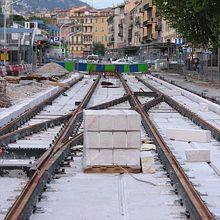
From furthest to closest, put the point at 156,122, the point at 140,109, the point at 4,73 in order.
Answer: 1. the point at 4,73
2. the point at 140,109
3. the point at 156,122

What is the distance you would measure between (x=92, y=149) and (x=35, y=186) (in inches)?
81.3

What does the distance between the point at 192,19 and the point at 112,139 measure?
3693 cm

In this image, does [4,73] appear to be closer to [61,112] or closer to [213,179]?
[61,112]

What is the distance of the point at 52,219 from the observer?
7871mm

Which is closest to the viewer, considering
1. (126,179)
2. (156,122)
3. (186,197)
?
(186,197)

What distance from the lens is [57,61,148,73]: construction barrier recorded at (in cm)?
6969

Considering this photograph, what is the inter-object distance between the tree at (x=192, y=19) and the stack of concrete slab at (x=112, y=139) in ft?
110

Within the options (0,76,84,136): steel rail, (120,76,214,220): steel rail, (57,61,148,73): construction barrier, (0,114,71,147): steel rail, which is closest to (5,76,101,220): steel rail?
(0,114,71,147): steel rail

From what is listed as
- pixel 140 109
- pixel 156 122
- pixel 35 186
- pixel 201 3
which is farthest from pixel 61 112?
pixel 201 3

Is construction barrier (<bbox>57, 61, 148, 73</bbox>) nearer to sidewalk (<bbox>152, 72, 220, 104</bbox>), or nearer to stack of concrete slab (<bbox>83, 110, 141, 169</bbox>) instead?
sidewalk (<bbox>152, 72, 220, 104</bbox>)

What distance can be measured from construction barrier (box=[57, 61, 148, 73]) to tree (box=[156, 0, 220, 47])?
2144 centimetres

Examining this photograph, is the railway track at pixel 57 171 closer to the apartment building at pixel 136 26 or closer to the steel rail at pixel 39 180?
the steel rail at pixel 39 180

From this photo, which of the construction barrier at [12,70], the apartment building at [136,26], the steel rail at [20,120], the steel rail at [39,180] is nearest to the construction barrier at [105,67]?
the construction barrier at [12,70]

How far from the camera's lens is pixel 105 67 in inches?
2744
